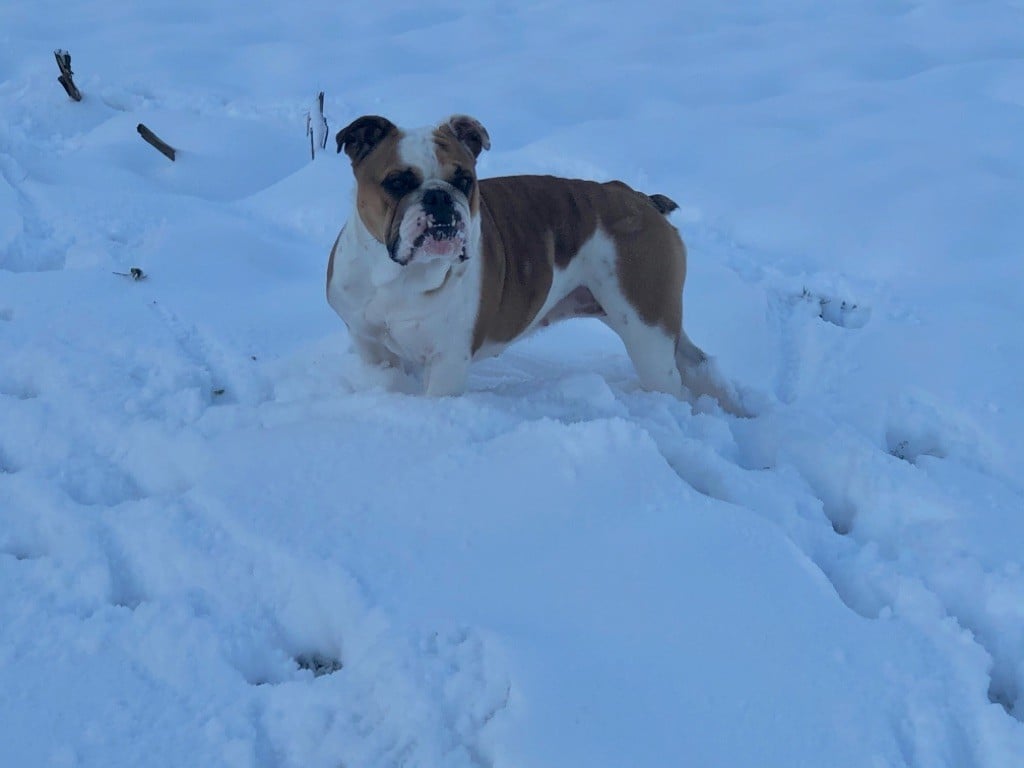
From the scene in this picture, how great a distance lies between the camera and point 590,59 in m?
8.46

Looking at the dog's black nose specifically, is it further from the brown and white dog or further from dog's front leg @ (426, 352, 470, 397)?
dog's front leg @ (426, 352, 470, 397)

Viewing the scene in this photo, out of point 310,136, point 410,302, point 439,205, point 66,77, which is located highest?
point 439,205

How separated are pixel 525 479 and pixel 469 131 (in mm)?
1620

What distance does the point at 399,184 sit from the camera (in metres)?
3.19

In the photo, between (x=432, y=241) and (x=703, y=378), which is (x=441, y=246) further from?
(x=703, y=378)

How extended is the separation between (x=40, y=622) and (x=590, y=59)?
24.6ft

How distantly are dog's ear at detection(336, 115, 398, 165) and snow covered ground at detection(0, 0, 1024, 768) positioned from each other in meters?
0.92

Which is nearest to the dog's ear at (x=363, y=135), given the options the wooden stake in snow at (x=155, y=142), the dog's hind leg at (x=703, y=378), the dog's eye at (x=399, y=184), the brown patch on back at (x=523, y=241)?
the dog's eye at (x=399, y=184)

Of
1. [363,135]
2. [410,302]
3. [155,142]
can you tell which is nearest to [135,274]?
[363,135]

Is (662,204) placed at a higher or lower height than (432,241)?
lower

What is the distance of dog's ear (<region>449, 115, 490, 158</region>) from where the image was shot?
3562 mm

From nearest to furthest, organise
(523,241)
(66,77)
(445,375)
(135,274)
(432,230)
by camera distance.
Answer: (432,230), (445,375), (523,241), (135,274), (66,77)

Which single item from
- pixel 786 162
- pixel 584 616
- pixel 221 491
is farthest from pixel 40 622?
pixel 786 162

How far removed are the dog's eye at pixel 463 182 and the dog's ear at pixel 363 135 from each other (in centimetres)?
35
